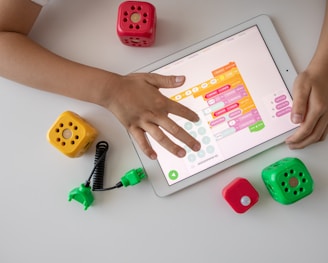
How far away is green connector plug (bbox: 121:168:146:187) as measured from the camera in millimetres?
561

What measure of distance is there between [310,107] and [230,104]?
0.38ft

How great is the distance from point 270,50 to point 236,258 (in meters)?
0.31

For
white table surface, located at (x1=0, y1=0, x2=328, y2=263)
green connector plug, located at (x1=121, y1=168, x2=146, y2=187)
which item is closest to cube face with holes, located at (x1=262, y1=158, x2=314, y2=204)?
white table surface, located at (x1=0, y1=0, x2=328, y2=263)

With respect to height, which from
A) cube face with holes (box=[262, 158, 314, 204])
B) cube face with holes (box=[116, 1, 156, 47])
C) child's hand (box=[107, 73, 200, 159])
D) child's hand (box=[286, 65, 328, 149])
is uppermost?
cube face with holes (box=[116, 1, 156, 47])

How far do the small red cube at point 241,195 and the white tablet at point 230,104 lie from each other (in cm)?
4

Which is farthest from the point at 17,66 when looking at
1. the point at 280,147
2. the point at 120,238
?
the point at 280,147

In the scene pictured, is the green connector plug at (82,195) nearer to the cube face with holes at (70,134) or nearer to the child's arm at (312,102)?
the cube face with holes at (70,134)

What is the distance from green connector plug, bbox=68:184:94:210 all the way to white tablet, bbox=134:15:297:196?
0.09m

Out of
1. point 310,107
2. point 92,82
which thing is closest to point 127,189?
point 92,82

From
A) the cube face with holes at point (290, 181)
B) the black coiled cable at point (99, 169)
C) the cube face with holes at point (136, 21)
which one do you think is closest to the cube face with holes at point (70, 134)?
the black coiled cable at point (99, 169)

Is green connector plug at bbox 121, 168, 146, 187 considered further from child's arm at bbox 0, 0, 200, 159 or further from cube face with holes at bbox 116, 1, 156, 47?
cube face with holes at bbox 116, 1, 156, 47

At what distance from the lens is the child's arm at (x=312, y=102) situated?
1.80 feet

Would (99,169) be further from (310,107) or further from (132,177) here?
(310,107)

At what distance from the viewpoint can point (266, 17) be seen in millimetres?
591
